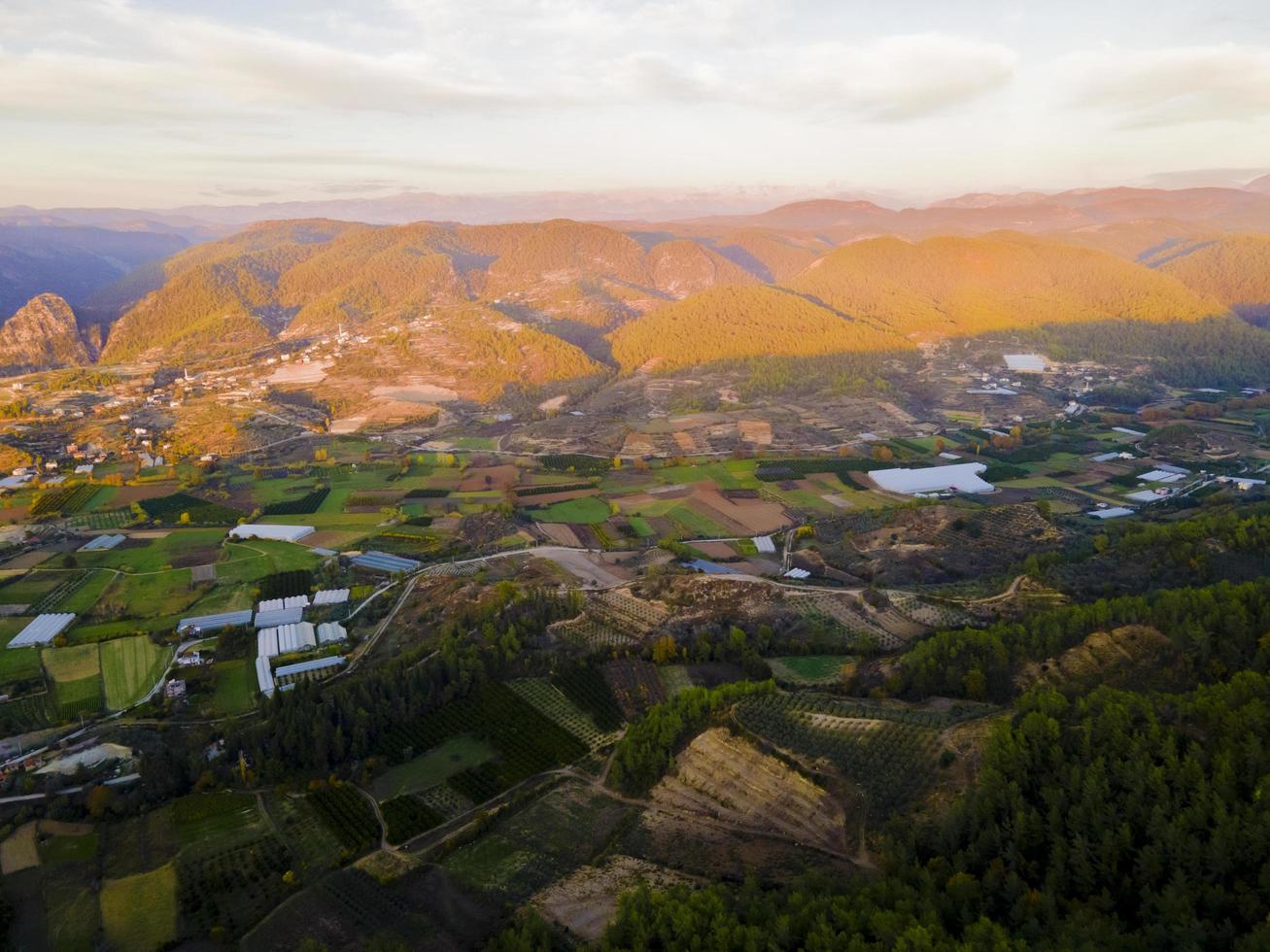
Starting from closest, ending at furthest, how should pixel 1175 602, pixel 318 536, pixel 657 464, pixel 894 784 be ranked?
pixel 894 784 < pixel 1175 602 < pixel 318 536 < pixel 657 464

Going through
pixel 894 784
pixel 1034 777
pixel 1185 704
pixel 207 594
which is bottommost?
pixel 207 594

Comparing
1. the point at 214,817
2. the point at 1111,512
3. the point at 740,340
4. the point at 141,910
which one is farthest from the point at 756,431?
the point at 141,910

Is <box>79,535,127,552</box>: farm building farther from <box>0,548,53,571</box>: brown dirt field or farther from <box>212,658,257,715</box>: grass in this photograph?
<box>212,658,257,715</box>: grass

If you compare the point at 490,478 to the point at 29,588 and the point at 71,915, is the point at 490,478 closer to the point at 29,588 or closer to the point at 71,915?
the point at 29,588

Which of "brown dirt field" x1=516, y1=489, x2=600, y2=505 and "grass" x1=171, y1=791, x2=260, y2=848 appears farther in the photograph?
"brown dirt field" x1=516, y1=489, x2=600, y2=505

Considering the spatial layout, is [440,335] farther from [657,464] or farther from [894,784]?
[894,784]

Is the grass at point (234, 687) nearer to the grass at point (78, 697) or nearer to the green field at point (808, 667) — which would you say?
the grass at point (78, 697)

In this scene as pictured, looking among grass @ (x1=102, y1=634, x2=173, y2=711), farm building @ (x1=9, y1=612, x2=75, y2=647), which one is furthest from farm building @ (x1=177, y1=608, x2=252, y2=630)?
farm building @ (x1=9, y1=612, x2=75, y2=647)

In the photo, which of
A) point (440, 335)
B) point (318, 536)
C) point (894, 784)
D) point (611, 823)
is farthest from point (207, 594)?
point (440, 335)
